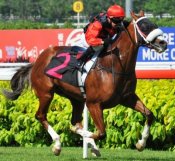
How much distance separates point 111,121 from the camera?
8609 mm

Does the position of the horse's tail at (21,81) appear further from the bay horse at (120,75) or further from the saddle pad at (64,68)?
the bay horse at (120,75)

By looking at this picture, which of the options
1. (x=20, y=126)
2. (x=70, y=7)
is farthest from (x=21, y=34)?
(x=70, y=7)

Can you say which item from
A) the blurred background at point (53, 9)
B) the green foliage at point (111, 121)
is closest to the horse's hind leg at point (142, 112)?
the green foliage at point (111, 121)

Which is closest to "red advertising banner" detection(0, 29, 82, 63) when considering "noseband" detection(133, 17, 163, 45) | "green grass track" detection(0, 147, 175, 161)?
"green grass track" detection(0, 147, 175, 161)

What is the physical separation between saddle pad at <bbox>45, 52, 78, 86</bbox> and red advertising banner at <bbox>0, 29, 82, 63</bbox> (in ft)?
35.5

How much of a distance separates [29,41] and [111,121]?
1116 centimetres

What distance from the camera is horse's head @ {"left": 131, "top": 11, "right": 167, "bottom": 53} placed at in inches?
277

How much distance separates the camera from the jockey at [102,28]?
7.24 m

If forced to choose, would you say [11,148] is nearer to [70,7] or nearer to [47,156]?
[47,156]

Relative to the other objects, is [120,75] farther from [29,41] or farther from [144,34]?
[29,41]

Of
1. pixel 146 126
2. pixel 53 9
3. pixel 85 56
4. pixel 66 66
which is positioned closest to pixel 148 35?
pixel 85 56

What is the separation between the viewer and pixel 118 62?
728cm

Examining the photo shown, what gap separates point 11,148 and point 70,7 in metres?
36.5

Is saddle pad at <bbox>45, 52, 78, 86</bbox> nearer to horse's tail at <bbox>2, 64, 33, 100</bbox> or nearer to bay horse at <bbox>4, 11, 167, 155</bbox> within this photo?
bay horse at <bbox>4, 11, 167, 155</bbox>
